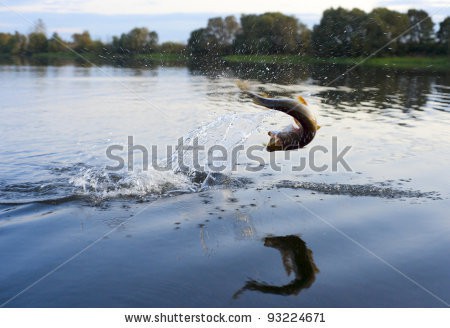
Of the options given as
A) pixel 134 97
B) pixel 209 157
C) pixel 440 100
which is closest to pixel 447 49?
pixel 440 100

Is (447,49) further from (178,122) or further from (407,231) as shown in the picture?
(407,231)

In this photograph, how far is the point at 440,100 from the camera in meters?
23.7

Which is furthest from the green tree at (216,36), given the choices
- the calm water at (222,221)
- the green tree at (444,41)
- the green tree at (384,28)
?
the green tree at (444,41)

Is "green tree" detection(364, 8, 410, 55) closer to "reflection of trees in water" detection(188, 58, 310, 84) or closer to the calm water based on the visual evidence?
"reflection of trees in water" detection(188, 58, 310, 84)

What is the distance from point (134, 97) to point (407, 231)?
18306mm

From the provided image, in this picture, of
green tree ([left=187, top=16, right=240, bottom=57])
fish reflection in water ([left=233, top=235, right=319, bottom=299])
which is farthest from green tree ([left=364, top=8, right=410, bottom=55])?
fish reflection in water ([left=233, top=235, right=319, bottom=299])

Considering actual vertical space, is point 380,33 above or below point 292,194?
above

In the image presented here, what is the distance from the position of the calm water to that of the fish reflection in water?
0.02 meters

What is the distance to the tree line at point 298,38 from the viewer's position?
75.9 feet

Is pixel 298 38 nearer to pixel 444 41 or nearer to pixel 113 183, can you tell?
pixel 113 183

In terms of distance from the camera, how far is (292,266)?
627 centimetres
